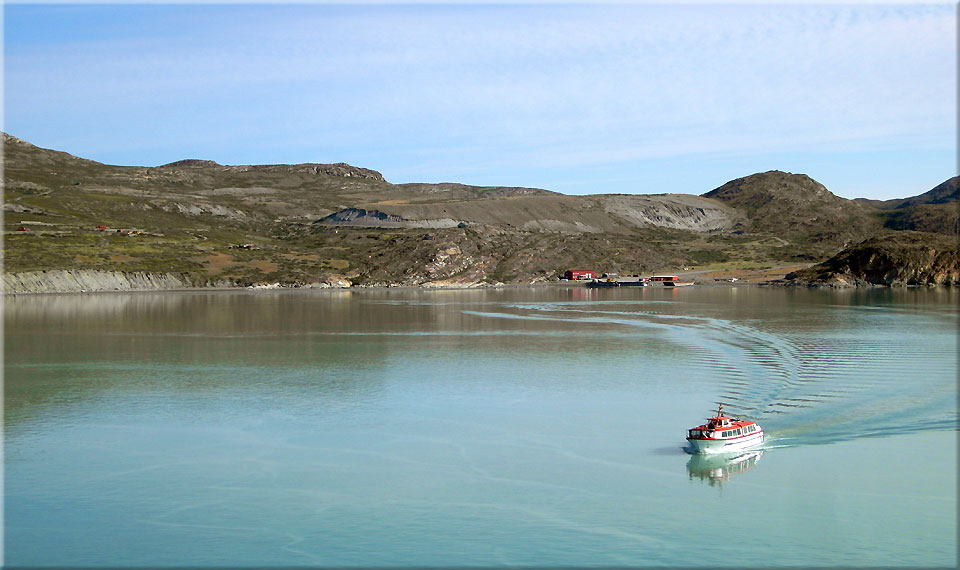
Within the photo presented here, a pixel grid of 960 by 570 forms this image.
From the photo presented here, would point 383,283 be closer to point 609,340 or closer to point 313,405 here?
point 609,340

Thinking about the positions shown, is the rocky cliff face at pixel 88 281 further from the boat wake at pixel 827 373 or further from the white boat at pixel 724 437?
the white boat at pixel 724 437

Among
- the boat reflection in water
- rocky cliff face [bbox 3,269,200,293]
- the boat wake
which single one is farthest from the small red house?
the boat reflection in water

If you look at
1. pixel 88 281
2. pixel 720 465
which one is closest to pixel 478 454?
pixel 720 465

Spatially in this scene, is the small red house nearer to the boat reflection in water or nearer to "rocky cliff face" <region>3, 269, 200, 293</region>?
"rocky cliff face" <region>3, 269, 200, 293</region>

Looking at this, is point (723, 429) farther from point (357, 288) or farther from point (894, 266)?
point (894, 266)

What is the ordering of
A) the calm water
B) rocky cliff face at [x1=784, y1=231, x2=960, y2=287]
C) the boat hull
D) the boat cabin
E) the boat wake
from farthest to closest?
rocky cliff face at [x1=784, y1=231, x2=960, y2=287], the boat wake, the boat cabin, the boat hull, the calm water

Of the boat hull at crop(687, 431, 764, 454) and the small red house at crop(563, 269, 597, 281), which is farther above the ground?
the small red house at crop(563, 269, 597, 281)

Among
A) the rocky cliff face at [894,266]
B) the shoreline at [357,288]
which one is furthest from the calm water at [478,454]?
the rocky cliff face at [894,266]
